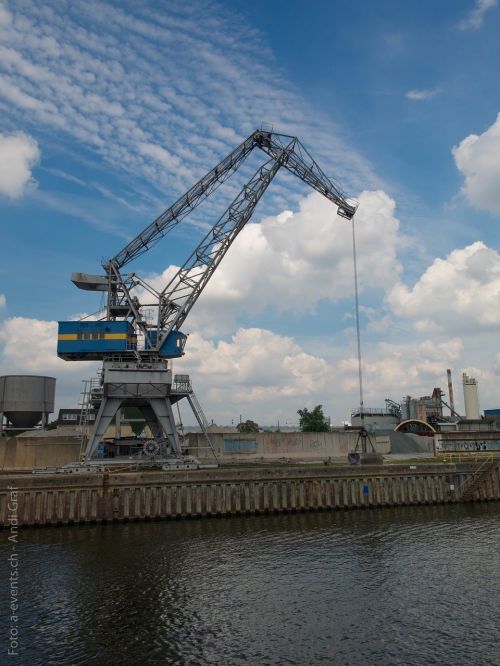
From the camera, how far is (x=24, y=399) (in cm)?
6825

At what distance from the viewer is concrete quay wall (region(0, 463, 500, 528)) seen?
36031 mm

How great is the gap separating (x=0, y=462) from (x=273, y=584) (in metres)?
38.2

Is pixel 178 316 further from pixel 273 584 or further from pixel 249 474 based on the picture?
pixel 273 584

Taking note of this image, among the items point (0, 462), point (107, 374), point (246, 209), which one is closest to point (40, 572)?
point (107, 374)

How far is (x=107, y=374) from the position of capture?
153ft

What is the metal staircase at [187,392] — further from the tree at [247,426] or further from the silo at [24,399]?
the tree at [247,426]

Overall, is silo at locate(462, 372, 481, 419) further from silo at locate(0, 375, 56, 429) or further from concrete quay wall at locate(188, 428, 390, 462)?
silo at locate(0, 375, 56, 429)

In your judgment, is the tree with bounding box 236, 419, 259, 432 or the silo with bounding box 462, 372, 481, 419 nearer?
the silo with bounding box 462, 372, 481, 419

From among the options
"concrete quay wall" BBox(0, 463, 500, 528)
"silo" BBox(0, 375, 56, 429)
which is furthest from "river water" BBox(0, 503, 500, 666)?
"silo" BBox(0, 375, 56, 429)

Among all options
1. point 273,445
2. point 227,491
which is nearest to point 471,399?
point 273,445

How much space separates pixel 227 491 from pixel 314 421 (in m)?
60.7

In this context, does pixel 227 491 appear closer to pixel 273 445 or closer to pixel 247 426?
pixel 273 445

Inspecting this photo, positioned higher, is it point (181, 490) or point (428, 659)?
point (181, 490)

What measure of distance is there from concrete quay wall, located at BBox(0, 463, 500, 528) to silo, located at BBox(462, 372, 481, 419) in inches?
2259
